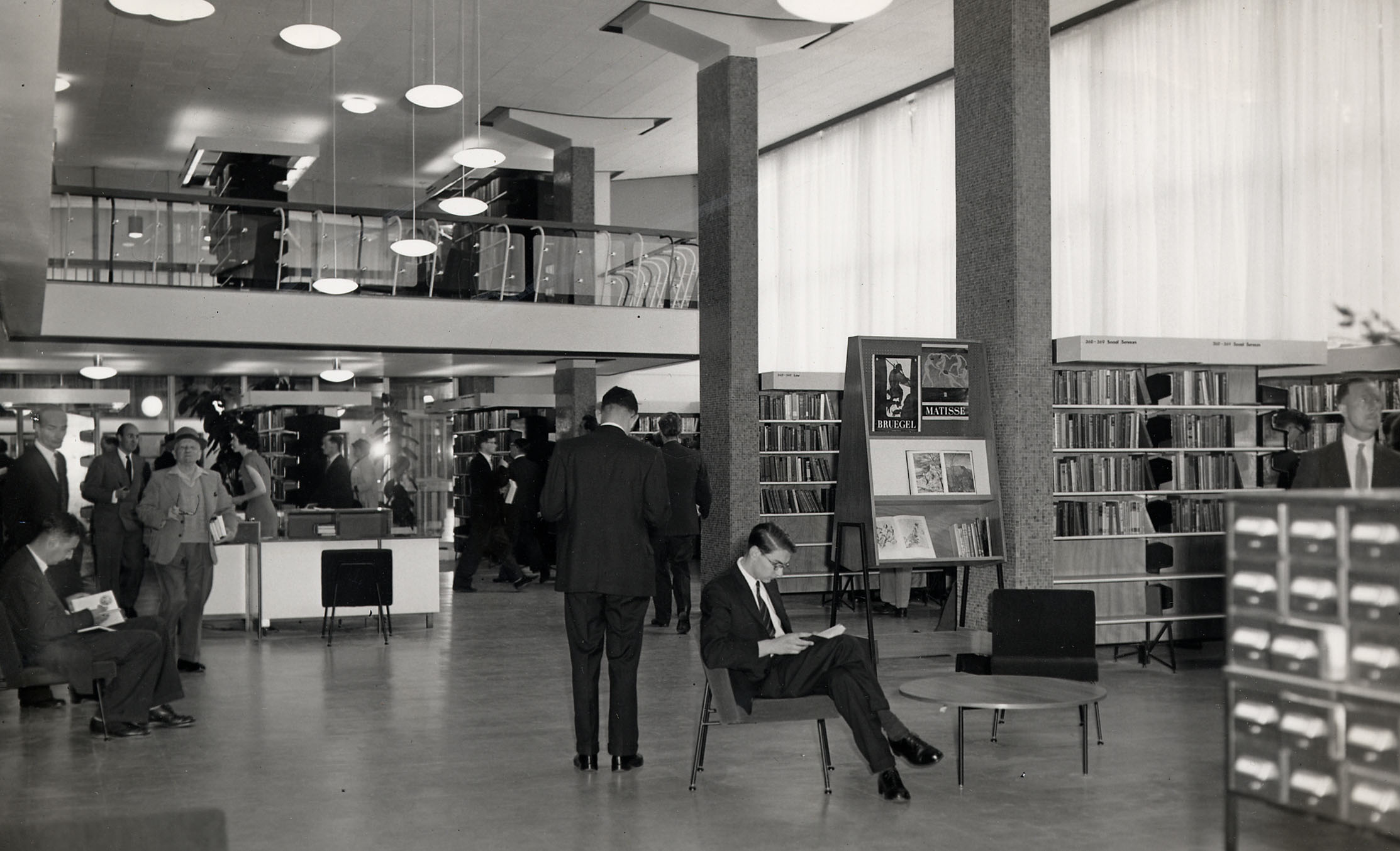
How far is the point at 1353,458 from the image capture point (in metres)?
6.26

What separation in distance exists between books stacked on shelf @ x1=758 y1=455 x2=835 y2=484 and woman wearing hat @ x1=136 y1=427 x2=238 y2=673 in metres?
5.81

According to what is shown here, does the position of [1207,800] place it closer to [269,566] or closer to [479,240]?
[269,566]

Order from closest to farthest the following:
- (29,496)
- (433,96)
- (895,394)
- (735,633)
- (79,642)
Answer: (735,633), (79,642), (895,394), (29,496), (433,96)

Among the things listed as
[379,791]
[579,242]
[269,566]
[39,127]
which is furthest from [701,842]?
[579,242]

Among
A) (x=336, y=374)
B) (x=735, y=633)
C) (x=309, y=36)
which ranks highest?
(x=309, y=36)

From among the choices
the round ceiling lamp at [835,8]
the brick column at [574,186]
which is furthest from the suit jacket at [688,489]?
the brick column at [574,186]

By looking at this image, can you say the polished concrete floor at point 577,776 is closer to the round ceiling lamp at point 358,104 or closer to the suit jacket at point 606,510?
the suit jacket at point 606,510

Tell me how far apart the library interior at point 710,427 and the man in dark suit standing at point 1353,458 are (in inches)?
0.9

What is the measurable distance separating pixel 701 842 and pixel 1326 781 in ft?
8.53

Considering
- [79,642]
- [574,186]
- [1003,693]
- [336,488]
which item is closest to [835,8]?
[1003,693]

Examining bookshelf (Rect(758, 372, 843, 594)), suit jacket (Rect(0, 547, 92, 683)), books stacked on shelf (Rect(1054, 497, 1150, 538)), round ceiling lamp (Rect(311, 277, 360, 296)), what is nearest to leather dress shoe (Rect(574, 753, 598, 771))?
suit jacket (Rect(0, 547, 92, 683))

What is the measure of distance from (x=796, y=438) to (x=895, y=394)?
4.27 metres

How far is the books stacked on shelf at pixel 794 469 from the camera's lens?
509 inches

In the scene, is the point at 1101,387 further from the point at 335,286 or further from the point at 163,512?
the point at 335,286
